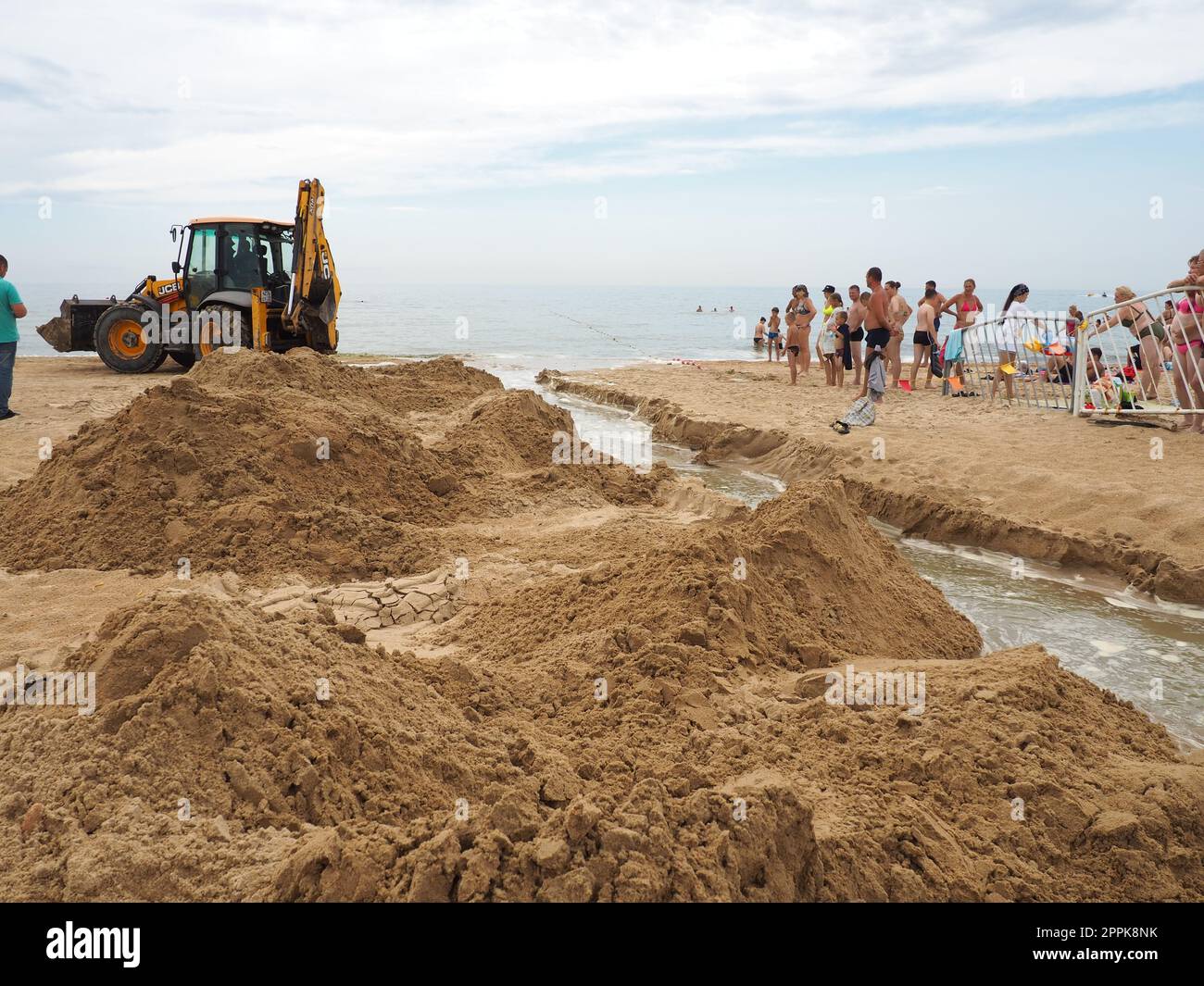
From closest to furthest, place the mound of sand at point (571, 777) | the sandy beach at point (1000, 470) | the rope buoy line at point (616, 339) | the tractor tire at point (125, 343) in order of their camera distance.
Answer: the mound of sand at point (571, 777), the sandy beach at point (1000, 470), the tractor tire at point (125, 343), the rope buoy line at point (616, 339)

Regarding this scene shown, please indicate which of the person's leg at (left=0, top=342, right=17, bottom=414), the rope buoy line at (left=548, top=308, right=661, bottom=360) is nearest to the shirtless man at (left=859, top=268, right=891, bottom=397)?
the person's leg at (left=0, top=342, right=17, bottom=414)

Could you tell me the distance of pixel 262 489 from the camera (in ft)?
21.7

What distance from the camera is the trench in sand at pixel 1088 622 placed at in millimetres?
4742

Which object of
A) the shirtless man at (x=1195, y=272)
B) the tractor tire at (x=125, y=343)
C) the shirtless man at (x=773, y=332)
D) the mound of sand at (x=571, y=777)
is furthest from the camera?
the shirtless man at (x=773, y=332)

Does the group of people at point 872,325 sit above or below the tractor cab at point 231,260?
below

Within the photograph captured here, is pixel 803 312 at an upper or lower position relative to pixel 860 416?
upper

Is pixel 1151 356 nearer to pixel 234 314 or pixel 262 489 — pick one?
pixel 262 489

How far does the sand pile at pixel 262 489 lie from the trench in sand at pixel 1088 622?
294 centimetres

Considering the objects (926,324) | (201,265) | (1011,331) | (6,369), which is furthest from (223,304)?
(1011,331)

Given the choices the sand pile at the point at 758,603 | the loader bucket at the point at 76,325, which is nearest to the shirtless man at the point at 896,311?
the sand pile at the point at 758,603

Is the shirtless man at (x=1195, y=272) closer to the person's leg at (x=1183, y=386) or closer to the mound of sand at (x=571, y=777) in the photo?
the person's leg at (x=1183, y=386)

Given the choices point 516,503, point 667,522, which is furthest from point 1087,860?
point 516,503

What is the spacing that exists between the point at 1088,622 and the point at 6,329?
1137 cm

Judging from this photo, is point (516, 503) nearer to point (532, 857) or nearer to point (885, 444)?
point (885, 444)
